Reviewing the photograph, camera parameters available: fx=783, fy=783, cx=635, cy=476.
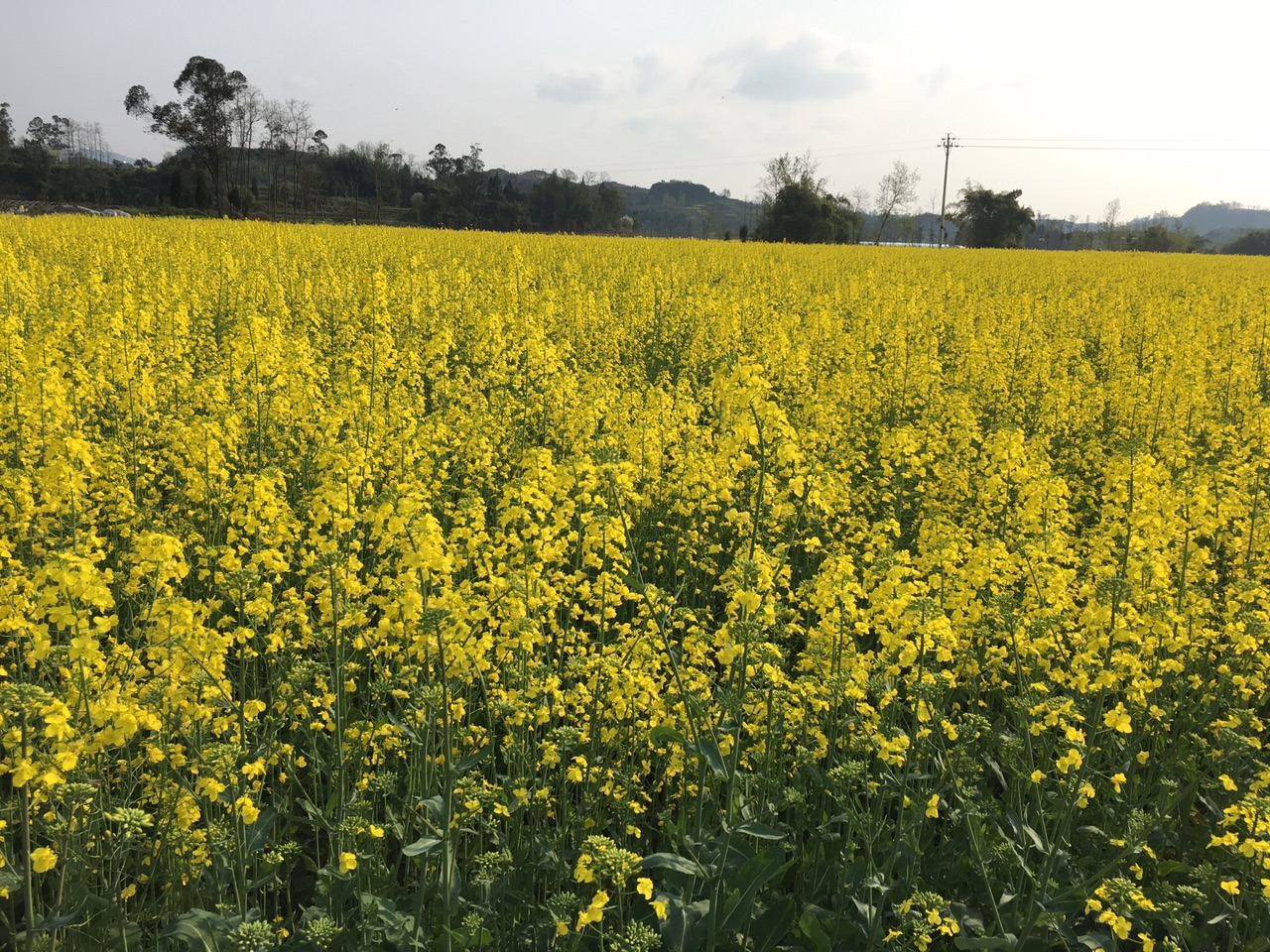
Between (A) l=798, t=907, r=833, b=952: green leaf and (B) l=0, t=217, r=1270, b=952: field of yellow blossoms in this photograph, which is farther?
(A) l=798, t=907, r=833, b=952: green leaf

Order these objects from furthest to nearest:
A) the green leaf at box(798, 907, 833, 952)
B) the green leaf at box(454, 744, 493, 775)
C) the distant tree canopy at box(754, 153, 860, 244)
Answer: the distant tree canopy at box(754, 153, 860, 244)
the green leaf at box(798, 907, 833, 952)
the green leaf at box(454, 744, 493, 775)

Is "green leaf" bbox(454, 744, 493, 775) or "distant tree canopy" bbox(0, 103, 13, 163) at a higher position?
"distant tree canopy" bbox(0, 103, 13, 163)

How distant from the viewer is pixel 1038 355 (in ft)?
35.0

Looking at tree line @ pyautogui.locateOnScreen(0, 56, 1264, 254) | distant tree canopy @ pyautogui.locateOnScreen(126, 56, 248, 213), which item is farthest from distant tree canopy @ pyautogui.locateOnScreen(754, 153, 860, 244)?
distant tree canopy @ pyautogui.locateOnScreen(126, 56, 248, 213)

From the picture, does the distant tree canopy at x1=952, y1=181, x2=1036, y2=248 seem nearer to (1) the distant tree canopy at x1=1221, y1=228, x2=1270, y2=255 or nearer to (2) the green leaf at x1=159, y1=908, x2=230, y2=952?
(1) the distant tree canopy at x1=1221, y1=228, x2=1270, y2=255

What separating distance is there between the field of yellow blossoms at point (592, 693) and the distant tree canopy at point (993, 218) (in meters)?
63.9

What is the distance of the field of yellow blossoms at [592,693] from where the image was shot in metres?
2.62

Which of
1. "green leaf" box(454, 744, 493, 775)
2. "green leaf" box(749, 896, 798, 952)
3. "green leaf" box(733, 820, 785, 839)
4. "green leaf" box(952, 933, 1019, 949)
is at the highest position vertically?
"green leaf" box(454, 744, 493, 775)

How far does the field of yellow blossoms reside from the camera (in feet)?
8.59

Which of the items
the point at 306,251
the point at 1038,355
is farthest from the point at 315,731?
the point at 306,251

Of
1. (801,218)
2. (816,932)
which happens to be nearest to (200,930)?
(816,932)

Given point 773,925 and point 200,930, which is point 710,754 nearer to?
point 773,925

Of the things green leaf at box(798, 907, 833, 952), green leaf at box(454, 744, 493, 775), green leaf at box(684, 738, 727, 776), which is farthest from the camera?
green leaf at box(798, 907, 833, 952)

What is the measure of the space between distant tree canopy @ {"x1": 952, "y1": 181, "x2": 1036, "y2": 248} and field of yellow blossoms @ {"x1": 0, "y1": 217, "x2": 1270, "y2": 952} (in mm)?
63911
